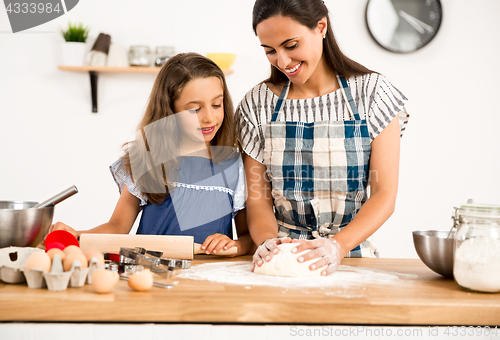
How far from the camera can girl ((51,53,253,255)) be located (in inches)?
55.3

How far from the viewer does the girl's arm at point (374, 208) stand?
3.11 feet

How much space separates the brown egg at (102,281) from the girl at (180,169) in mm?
651

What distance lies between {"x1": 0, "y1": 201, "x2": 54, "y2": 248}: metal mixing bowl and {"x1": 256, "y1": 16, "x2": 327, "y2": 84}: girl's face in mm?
683

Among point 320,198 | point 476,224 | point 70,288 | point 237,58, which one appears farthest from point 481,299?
point 237,58

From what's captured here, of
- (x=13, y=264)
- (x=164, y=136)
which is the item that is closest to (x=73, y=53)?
(x=164, y=136)

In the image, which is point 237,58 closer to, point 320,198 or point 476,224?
point 320,198

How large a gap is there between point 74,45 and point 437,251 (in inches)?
95.4

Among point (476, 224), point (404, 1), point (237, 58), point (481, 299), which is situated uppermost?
point (404, 1)

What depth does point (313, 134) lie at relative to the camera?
1290mm

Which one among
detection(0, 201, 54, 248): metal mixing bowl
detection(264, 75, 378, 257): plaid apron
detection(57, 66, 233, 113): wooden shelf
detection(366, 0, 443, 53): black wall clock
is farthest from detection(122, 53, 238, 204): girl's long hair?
detection(366, 0, 443, 53): black wall clock

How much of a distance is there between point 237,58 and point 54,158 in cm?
132

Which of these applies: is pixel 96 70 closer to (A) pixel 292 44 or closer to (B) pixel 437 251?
(A) pixel 292 44

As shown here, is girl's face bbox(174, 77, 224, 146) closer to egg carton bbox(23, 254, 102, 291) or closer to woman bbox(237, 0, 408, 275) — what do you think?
woman bbox(237, 0, 408, 275)

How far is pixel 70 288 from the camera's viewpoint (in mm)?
777
